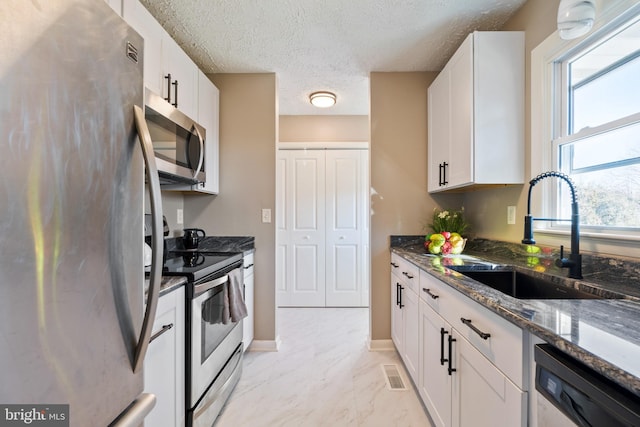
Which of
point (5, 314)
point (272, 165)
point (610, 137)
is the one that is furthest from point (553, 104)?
point (5, 314)

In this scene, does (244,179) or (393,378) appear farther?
(244,179)

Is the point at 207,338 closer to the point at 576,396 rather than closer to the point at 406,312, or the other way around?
the point at 406,312

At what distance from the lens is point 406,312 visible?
6.70ft

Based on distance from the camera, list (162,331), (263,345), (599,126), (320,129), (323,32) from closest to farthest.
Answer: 1. (162,331)
2. (599,126)
3. (323,32)
4. (263,345)
5. (320,129)

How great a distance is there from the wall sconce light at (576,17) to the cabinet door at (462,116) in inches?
22.1

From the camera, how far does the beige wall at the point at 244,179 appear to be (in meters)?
2.54

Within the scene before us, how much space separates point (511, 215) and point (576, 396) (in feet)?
5.16

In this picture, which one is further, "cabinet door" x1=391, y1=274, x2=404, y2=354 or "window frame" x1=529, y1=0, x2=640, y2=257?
"cabinet door" x1=391, y1=274, x2=404, y2=354

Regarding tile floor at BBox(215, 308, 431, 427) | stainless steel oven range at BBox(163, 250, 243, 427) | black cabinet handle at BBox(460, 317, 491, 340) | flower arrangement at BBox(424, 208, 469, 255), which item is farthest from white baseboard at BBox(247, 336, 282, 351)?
black cabinet handle at BBox(460, 317, 491, 340)

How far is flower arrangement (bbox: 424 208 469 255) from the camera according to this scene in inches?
82.5

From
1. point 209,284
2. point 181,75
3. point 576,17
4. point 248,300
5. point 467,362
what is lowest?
point 248,300

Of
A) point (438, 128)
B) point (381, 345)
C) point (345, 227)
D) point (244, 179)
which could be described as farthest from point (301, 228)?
point (438, 128)

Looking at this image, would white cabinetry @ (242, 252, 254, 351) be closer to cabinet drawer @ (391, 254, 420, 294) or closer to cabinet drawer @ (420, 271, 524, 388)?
cabinet drawer @ (391, 254, 420, 294)

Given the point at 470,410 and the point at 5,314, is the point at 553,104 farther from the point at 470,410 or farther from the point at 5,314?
the point at 5,314
